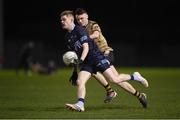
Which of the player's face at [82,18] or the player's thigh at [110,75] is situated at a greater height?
the player's face at [82,18]

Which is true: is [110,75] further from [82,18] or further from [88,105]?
[88,105]

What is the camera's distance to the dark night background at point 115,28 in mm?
51156

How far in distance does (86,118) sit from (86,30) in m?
3.03

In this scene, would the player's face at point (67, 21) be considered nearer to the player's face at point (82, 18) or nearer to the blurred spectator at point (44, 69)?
the player's face at point (82, 18)

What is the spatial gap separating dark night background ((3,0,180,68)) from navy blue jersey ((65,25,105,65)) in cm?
3419

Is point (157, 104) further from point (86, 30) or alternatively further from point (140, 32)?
point (140, 32)

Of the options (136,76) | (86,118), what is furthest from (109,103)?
(86,118)

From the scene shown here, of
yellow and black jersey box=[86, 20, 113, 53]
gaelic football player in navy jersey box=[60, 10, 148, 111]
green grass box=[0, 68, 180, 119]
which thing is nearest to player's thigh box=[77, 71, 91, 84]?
gaelic football player in navy jersey box=[60, 10, 148, 111]

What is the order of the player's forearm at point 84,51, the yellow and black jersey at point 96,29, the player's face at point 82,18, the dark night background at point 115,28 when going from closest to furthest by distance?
1. the player's forearm at point 84,51
2. the player's face at point 82,18
3. the yellow and black jersey at point 96,29
4. the dark night background at point 115,28

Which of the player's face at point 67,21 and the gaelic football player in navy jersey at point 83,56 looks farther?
the player's face at point 67,21

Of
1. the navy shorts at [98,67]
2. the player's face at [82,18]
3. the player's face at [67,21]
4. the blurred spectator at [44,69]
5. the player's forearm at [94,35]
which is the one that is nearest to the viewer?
the player's face at [67,21]

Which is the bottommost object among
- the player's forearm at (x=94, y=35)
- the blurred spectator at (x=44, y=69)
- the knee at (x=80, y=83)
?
the blurred spectator at (x=44, y=69)

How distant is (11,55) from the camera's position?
166 feet

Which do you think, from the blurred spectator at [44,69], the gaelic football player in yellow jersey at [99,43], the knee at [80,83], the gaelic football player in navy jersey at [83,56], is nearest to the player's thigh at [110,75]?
the gaelic football player in navy jersey at [83,56]
